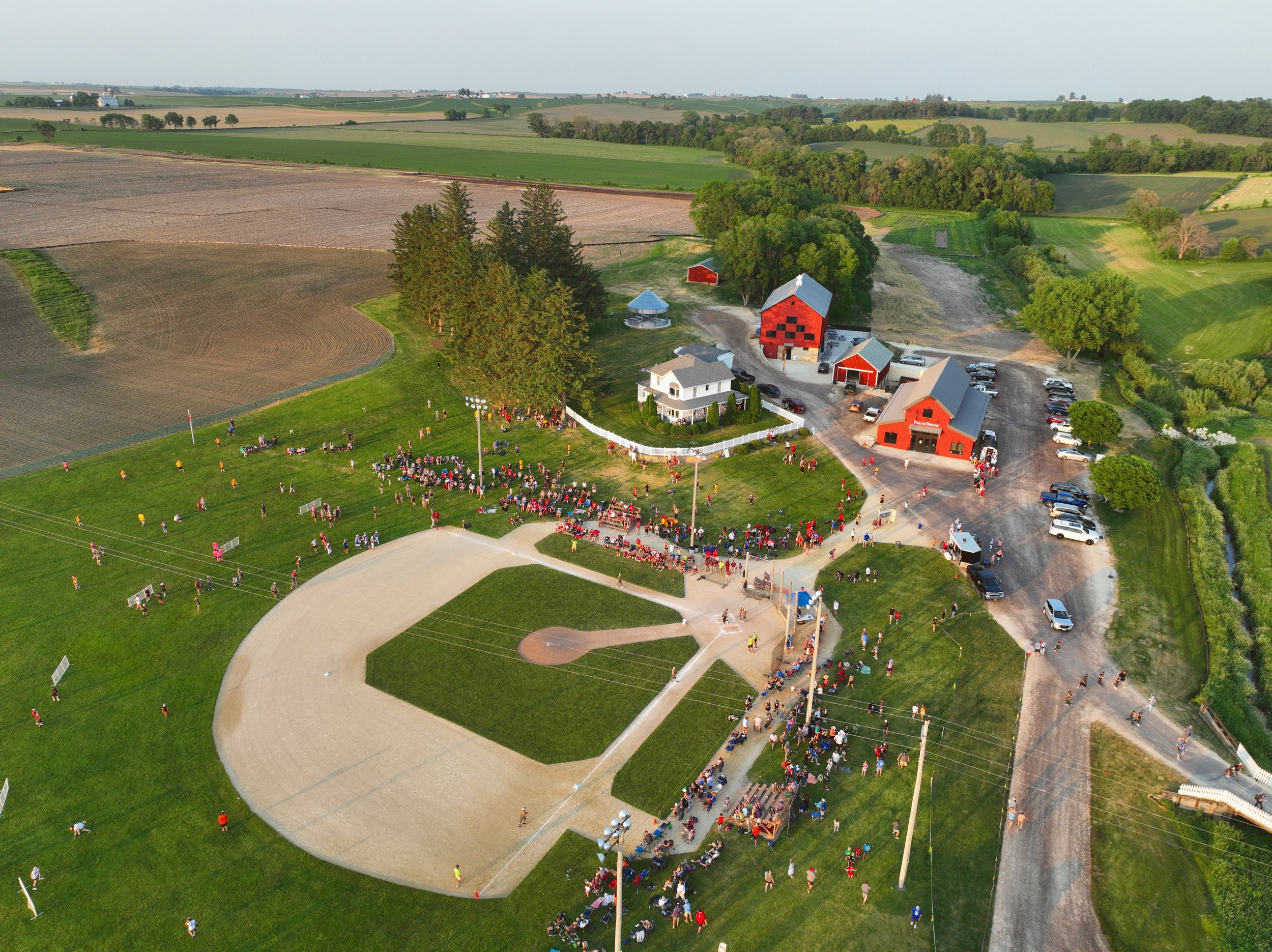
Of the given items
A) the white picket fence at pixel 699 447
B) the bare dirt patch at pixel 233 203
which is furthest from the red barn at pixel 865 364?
the bare dirt patch at pixel 233 203

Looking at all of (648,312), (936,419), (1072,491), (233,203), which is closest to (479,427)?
(936,419)

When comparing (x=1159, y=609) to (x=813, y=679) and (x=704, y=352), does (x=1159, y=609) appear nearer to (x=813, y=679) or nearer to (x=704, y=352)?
(x=813, y=679)

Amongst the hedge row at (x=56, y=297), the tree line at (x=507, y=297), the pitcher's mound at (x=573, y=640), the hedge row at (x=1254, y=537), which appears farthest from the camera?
the hedge row at (x=56, y=297)

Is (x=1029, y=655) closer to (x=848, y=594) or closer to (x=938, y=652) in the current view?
(x=938, y=652)

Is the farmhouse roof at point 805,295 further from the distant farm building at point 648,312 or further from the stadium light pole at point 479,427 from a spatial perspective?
the stadium light pole at point 479,427

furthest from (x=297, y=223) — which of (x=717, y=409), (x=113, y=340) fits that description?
(x=717, y=409)

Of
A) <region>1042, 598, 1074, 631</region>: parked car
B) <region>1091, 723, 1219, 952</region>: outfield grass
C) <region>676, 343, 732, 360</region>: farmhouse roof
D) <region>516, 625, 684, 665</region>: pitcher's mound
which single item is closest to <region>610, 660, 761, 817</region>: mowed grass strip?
<region>516, 625, 684, 665</region>: pitcher's mound

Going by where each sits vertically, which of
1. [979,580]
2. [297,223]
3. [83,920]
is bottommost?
[83,920]
